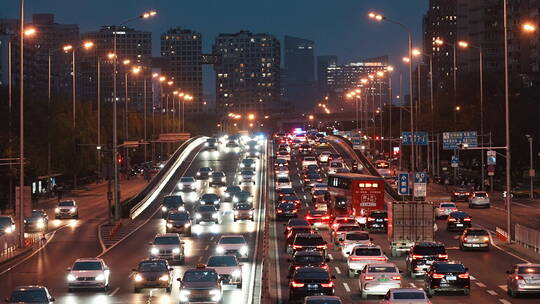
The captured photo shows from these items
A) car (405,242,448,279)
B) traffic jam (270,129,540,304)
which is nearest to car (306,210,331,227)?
traffic jam (270,129,540,304)

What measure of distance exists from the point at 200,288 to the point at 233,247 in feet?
51.6

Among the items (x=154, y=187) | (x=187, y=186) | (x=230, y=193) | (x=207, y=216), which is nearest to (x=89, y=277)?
(x=207, y=216)

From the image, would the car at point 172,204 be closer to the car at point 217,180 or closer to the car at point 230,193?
the car at point 230,193

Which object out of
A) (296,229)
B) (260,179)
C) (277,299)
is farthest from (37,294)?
(260,179)

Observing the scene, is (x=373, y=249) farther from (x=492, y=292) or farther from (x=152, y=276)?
(x=152, y=276)

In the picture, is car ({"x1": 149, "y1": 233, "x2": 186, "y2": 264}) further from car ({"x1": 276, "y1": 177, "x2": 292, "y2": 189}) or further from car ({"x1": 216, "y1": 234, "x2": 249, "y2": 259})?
car ({"x1": 276, "y1": 177, "x2": 292, "y2": 189})

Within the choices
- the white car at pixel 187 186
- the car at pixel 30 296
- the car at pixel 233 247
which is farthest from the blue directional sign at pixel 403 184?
the car at pixel 30 296

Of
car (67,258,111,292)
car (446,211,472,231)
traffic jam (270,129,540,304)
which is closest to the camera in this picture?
traffic jam (270,129,540,304)

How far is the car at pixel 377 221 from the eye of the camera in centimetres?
6712

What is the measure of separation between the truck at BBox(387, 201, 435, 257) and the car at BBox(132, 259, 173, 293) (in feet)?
54.0

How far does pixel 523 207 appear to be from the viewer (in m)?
88.1

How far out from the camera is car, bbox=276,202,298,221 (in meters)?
74.5

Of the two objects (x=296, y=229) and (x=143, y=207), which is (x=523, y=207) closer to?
(x=143, y=207)

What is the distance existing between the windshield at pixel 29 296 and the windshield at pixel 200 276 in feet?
18.2
